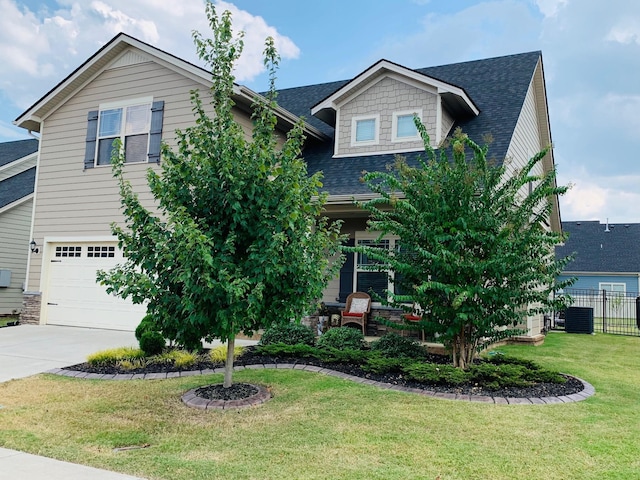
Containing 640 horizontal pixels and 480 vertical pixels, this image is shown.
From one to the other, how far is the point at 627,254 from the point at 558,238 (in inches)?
1025

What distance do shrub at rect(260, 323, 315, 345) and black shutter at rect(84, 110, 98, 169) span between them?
23.0 ft

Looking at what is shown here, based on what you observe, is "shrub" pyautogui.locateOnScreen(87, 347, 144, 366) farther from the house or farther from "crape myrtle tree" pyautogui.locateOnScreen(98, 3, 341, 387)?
the house

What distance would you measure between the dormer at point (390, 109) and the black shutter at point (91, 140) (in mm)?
5708

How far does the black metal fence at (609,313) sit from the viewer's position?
1683cm

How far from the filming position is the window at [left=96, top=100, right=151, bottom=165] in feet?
38.2

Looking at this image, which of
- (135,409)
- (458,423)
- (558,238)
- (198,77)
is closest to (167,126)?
(198,77)

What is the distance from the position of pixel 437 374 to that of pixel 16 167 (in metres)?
18.2

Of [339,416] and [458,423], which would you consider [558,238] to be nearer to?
[458,423]

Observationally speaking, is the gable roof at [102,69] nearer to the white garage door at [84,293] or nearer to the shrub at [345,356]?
the white garage door at [84,293]

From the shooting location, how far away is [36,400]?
5.31m

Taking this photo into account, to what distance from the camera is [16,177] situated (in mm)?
17859

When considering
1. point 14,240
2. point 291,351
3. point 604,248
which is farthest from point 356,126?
point 604,248

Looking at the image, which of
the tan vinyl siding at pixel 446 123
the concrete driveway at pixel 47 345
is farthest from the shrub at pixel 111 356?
the tan vinyl siding at pixel 446 123

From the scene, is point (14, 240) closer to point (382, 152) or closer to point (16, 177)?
point (16, 177)
